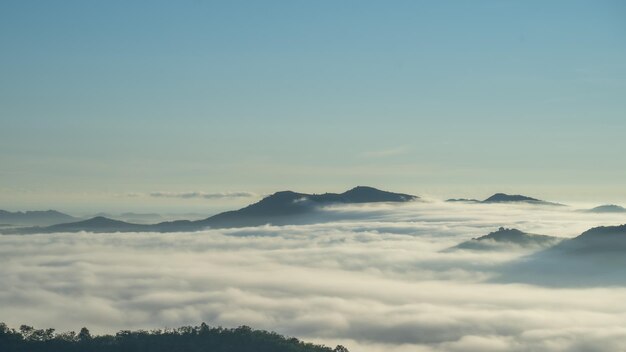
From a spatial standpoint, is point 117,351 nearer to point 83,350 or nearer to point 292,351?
point 83,350

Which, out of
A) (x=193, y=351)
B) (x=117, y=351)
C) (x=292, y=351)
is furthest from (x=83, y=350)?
(x=292, y=351)

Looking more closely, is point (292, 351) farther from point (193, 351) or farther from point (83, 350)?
point (83, 350)

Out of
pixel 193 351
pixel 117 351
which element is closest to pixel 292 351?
pixel 193 351

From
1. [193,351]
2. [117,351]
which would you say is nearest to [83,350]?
[117,351]

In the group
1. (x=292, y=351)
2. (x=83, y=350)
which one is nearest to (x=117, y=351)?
(x=83, y=350)

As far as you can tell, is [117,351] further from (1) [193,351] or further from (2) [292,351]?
(2) [292,351]
